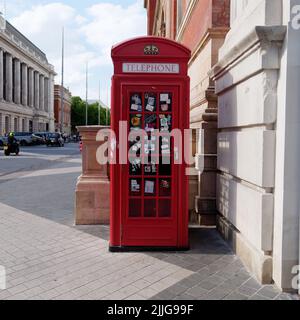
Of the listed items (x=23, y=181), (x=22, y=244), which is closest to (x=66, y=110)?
(x=23, y=181)

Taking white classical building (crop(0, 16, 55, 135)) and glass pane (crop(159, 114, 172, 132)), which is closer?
glass pane (crop(159, 114, 172, 132))

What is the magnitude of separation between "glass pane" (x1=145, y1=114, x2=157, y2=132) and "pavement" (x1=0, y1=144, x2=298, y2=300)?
5.44 ft

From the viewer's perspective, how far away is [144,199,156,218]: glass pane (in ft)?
16.5

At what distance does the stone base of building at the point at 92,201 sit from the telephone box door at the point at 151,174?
4.73ft

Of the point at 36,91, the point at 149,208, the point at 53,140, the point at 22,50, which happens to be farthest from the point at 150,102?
the point at 36,91

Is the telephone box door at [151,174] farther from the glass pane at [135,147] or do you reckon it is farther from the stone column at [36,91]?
the stone column at [36,91]

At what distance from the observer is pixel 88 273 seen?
4184 mm

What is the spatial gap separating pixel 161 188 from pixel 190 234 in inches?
47.3

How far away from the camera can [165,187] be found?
5.00 metres

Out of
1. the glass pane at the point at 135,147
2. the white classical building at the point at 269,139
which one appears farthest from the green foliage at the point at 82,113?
the white classical building at the point at 269,139

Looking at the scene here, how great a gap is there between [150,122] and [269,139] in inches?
64.1

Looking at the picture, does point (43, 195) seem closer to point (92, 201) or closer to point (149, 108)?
point (92, 201)

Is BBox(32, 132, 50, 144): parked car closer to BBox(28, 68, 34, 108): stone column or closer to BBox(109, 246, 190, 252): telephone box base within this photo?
BBox(28, 68, 34, 108): stone column

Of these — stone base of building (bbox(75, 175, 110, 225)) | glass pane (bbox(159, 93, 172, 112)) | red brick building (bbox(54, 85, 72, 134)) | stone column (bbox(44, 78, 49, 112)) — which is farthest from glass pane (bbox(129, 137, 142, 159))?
red brick building (bbox(54, 85, 72, 134))
